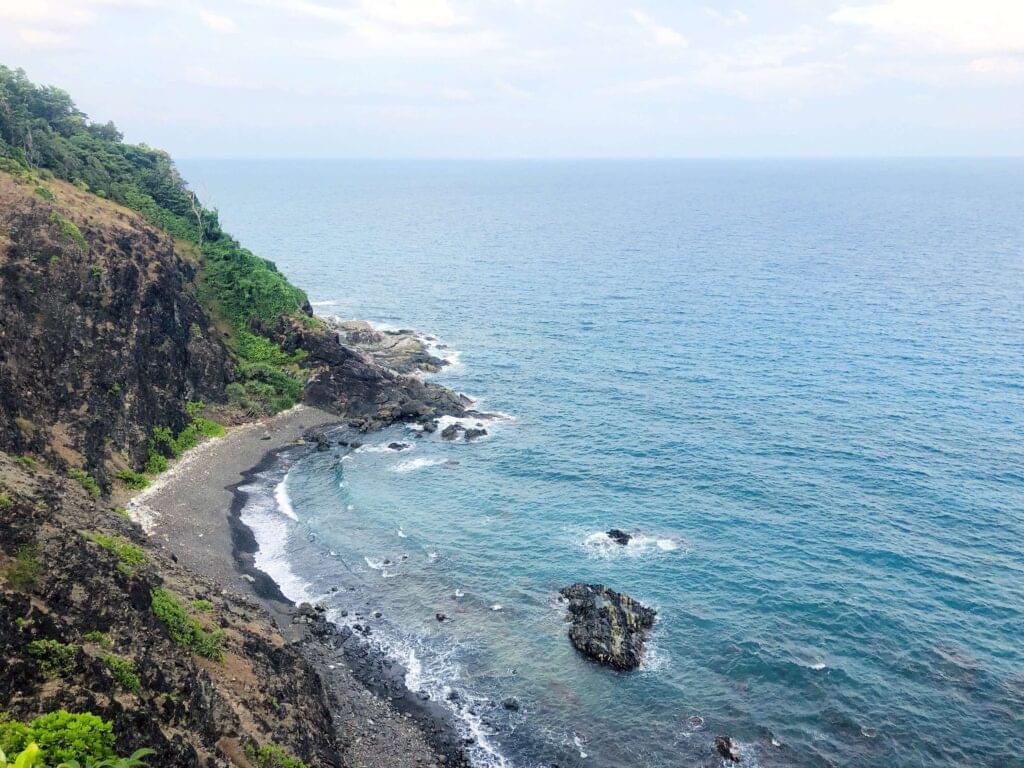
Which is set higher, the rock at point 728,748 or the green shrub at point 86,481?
the green shrub at point 86,481

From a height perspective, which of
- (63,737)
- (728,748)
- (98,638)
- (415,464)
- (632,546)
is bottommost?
(728,748)

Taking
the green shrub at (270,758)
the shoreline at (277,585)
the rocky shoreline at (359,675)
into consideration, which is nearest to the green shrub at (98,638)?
the green shrub at (270,758)

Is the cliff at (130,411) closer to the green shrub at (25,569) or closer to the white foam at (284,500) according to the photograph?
the green shrub at (25,569)

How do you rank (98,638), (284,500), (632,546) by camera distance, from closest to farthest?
(98,638), (632,546), (284,500)

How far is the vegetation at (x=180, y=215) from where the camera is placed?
311 feet

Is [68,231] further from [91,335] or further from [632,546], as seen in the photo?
[632,546]

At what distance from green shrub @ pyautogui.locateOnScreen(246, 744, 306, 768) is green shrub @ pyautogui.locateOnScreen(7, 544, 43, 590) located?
12.8 meters

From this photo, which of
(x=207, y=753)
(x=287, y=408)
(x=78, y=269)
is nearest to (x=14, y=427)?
(x=78, y=269)

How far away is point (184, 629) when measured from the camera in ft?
134

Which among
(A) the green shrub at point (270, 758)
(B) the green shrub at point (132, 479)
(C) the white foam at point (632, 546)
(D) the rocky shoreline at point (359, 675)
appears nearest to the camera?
(A) the green shrub at point (270, 758)

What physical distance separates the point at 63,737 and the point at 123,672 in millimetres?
6190

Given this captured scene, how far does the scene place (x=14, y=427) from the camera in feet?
203

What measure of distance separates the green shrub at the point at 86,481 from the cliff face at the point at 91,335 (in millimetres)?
1485

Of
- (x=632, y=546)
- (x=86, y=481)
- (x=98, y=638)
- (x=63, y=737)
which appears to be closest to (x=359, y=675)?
(x=98, y=638)
